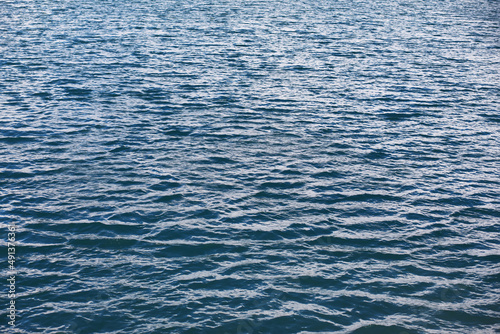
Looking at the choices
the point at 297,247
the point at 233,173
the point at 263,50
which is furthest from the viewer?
the point at 263,50

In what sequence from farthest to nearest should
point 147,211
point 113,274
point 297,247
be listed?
point 147,211, point 297,247, point 113,274

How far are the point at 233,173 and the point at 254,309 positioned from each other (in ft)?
37.2

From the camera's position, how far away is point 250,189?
90.6ft

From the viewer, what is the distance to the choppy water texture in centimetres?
1939

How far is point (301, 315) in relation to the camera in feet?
61.9

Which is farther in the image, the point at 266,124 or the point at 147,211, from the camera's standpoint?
the point at 266,124

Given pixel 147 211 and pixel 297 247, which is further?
pixel 147 211

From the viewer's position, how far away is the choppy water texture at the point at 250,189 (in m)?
19.4

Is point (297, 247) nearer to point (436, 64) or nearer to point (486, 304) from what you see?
point (486, 304)

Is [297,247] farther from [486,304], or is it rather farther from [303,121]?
[303,121]

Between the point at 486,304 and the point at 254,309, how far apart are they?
8591 millimetres

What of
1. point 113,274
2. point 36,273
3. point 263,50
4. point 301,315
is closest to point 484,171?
point 301,315

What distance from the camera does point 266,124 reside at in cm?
3634

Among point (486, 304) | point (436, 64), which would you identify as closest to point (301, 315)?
point (486, 304)
